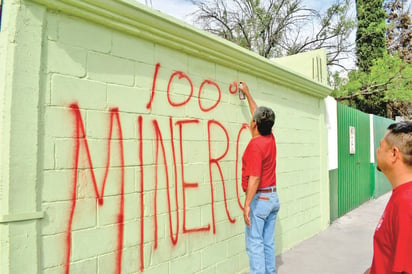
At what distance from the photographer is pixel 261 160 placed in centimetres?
328

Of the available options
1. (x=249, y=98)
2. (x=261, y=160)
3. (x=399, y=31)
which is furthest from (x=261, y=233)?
(x=399, y=31)

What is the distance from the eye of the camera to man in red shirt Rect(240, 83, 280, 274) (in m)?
3.26

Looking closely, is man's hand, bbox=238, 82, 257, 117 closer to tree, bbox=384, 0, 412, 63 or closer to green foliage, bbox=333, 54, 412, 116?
green foliage, bbox=333, 54, 412, 116

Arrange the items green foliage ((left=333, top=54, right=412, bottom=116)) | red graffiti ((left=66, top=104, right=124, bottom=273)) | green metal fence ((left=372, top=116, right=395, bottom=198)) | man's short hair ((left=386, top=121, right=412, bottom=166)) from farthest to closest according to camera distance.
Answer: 1. green foliage ((left=333, top=54, right=412, bottom=116))
2. green metal fence ((left=372, top=116, right=395, bottom=198))
3. red graffiti ((left=66, top=104, right=124, bottom=273))
4. man's short hair ((left=386, top=121, right=412, bottom=166))

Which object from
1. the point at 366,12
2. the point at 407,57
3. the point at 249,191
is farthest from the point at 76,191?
the point at 407,57

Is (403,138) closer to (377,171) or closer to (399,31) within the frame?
(377,171)

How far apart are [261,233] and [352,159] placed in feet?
17.9

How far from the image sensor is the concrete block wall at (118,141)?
2090 mm

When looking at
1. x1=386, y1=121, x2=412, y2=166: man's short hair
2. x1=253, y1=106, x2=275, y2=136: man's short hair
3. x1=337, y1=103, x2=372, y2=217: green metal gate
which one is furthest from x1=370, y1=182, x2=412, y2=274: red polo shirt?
x1=337, y1=103, x2=372, y2=217: green metal gate

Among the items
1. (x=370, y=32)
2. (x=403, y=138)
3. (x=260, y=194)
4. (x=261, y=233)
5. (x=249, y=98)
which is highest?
(x=370, y=32)

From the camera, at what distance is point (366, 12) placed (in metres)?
18.4

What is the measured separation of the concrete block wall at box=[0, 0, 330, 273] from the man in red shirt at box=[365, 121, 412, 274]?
176 cm

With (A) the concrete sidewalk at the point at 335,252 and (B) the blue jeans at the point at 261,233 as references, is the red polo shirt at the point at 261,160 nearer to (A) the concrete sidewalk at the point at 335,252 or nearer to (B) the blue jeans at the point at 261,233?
(B) the blue jeans at the point at 261,233

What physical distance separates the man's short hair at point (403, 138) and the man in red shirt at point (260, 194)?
1515 millimetres
